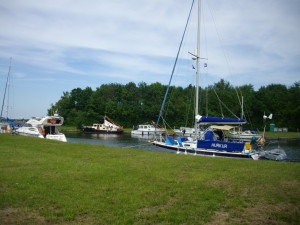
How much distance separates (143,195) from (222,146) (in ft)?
52.1

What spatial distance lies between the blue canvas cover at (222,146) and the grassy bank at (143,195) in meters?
10.6

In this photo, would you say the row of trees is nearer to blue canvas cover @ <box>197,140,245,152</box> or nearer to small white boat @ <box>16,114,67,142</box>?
small white boat @ <box>16,114,67,142</box>

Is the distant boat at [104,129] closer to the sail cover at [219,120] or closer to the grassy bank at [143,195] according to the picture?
the sail cover at [219,120]

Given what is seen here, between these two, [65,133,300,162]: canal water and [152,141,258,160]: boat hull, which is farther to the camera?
[65,133,300,162]: canal water

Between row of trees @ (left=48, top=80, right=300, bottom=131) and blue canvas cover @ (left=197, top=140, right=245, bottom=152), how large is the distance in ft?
190

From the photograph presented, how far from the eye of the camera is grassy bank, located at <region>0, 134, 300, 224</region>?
607 cm

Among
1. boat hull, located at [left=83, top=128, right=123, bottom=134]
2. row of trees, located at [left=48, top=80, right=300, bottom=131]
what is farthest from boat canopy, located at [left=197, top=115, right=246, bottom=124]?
row of trees, located at [left=48, top=80, right=300, bottom=131]

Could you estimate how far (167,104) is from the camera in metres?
88.4

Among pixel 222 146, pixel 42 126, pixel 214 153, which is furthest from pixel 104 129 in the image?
pixel 222 146

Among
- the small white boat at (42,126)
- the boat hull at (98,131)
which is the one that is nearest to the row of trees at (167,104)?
the boat hull at (98,131)

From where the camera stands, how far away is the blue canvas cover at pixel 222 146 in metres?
21.9

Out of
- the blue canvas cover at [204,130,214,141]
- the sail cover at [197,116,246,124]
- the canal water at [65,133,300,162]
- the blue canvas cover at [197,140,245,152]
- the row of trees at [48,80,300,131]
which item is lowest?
the canal water at [65,133,300,162]

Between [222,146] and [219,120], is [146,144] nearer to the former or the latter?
[219,120]

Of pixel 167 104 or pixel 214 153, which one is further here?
pixel 167 104
